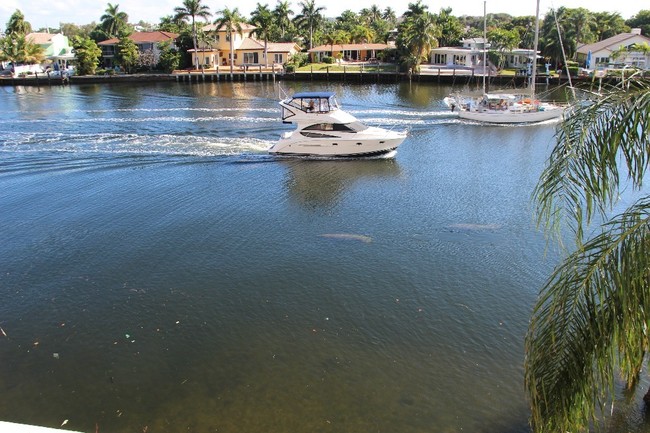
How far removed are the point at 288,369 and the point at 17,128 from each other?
3889cm

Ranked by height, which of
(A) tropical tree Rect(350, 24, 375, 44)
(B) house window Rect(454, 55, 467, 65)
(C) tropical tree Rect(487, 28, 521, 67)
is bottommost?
(B) house window Rect(454, 55, 467, 65)

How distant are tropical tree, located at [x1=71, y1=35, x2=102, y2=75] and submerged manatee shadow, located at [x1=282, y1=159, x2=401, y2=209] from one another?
6432cm

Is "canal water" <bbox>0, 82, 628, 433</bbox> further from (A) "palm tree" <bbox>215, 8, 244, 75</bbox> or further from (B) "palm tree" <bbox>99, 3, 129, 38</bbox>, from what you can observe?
(B) "palm tree" <bbox>99, 3, 129, 38</bbox>

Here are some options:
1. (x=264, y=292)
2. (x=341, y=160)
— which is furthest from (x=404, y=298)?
(x=341, y=160)

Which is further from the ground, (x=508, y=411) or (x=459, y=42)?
(x=459, y=42)

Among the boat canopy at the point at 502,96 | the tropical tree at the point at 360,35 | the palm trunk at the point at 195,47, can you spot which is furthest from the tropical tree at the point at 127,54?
the boat canopy at the point at 502,96

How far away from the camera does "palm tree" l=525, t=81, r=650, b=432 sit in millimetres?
5887

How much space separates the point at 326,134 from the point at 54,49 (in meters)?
82.1

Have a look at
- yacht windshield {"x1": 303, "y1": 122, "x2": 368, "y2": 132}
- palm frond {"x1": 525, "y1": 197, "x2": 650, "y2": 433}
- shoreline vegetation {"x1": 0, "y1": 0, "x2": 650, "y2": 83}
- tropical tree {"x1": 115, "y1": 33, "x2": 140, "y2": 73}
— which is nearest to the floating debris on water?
yacht windshield {"x1": 303, "y1": 122, "x2": 368, "y2": 132}

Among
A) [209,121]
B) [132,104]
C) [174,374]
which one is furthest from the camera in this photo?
[132,104]

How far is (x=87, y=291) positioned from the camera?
675 inches

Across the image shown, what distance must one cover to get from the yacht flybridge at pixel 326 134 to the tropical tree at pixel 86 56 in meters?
62.7

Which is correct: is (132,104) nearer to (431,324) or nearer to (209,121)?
(209,121)

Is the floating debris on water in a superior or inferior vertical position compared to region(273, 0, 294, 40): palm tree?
inferior
